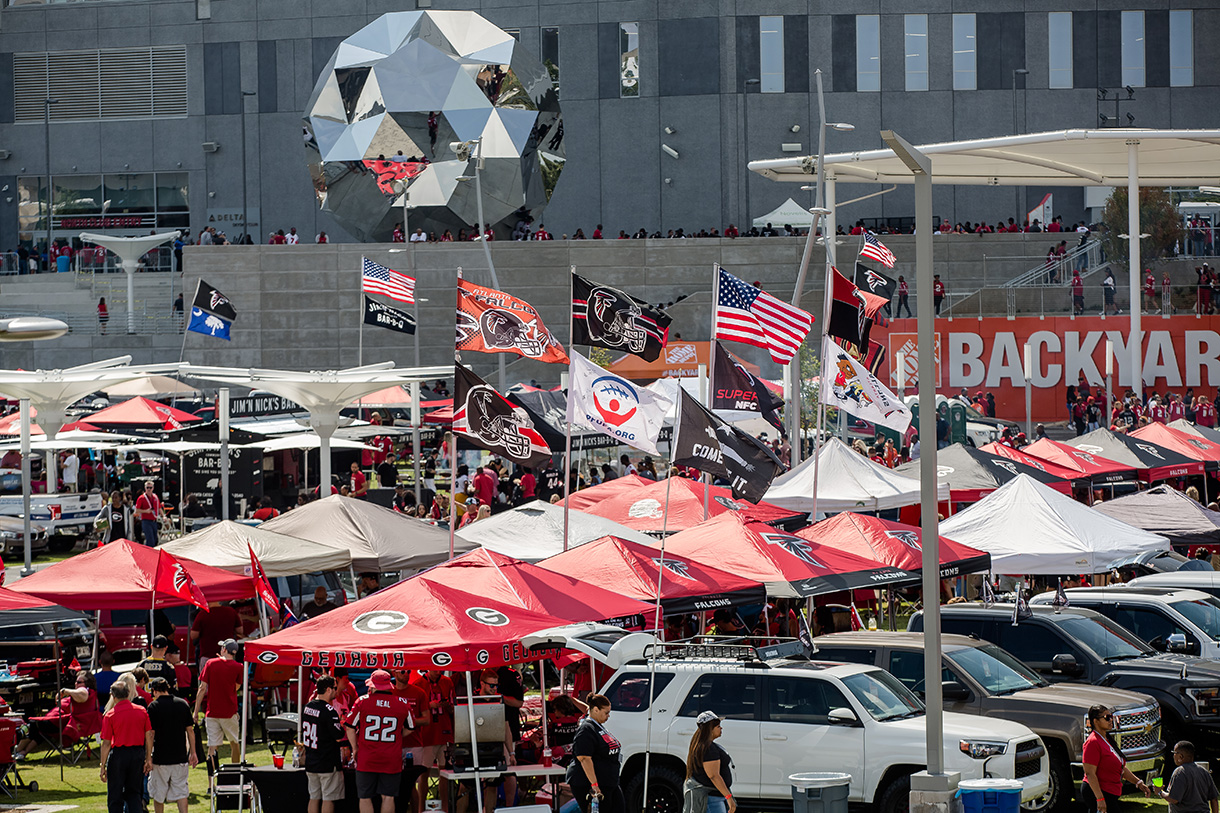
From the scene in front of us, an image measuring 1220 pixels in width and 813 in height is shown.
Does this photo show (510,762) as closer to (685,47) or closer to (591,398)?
(591,398)

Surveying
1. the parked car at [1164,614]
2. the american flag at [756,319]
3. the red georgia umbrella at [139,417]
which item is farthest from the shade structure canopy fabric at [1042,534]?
the red georgia umbrella at [139,417]

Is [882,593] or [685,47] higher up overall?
[685,47]

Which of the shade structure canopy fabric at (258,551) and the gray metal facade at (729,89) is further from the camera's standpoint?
the gray metal facade at (729,89)

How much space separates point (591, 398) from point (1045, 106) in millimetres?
53997

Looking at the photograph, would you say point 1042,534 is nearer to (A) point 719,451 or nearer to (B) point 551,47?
(A) point 719,451

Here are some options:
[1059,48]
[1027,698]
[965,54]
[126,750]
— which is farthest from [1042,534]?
[1059,48]

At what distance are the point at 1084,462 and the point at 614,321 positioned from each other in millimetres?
13807

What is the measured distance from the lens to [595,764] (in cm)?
1189

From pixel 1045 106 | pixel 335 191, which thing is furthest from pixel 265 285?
pixel 1045 106

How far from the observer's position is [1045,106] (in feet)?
218

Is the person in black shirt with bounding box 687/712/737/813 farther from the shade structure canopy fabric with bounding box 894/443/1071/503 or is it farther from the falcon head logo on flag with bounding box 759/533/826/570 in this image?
the shade structure canopy fabric with bounding box 894/443/1071/503

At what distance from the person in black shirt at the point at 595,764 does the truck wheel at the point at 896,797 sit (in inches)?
92.5

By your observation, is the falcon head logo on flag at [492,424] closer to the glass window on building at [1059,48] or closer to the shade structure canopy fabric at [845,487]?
the shade structure canopy fabric at [845,487]

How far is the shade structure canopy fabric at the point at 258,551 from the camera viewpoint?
18422 millimetres
